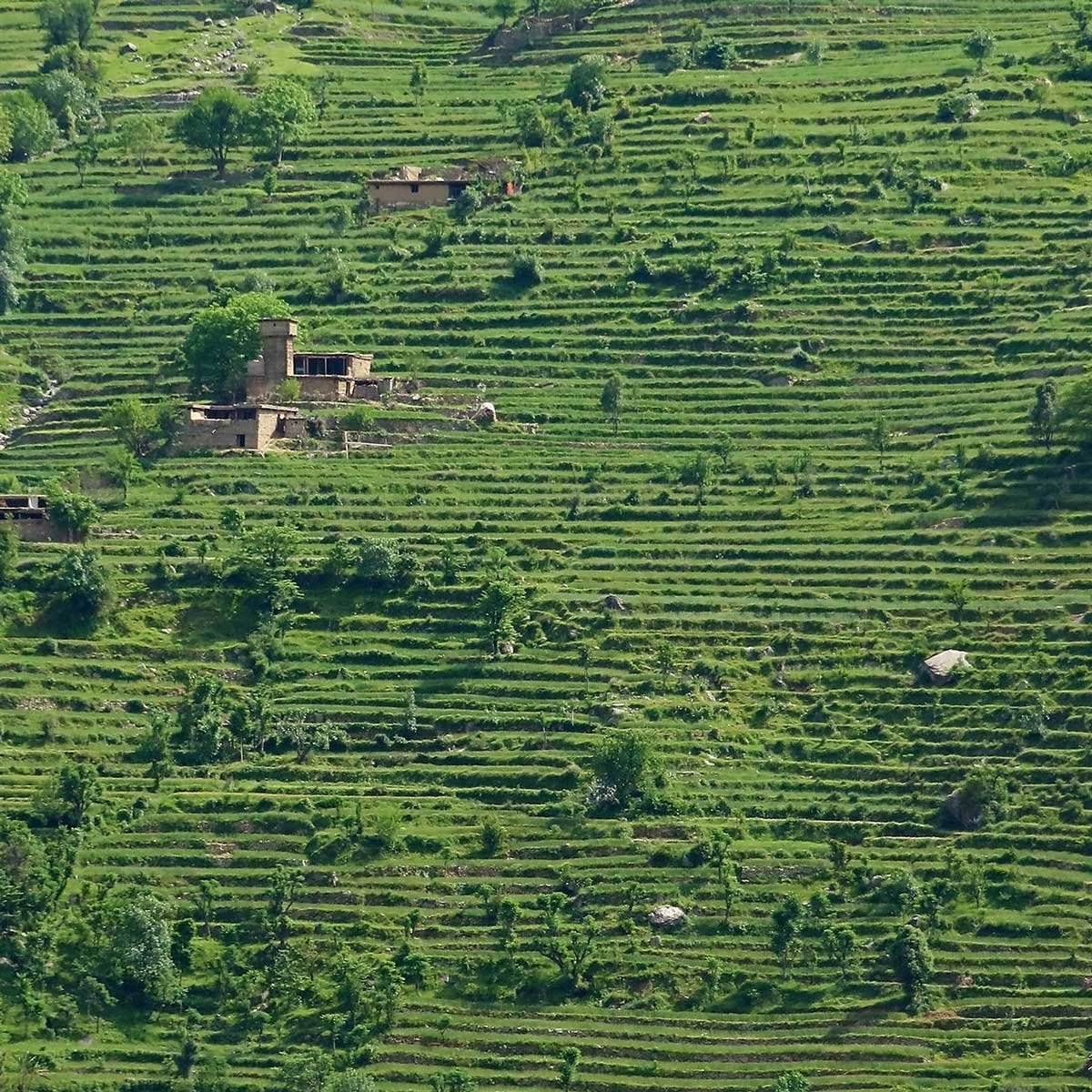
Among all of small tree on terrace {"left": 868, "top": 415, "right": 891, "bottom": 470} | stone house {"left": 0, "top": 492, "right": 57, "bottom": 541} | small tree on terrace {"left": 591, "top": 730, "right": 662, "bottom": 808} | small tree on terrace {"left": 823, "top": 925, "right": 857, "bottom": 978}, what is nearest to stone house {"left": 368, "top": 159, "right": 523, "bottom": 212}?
small tree on terrace {"left": 868, "top": 415, "right": 891, "bottom": 470}

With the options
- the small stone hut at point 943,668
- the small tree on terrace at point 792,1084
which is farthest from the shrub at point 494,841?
the small stone hut at point 943,668

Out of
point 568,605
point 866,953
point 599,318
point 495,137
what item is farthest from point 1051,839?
point 495,137

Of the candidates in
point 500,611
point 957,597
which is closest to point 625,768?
point 500,611

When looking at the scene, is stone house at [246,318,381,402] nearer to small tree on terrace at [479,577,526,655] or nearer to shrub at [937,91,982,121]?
small tree on terrace at [479,577,526,655]

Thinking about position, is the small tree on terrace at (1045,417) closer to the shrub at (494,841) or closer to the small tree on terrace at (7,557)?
the shrub at (494,841)

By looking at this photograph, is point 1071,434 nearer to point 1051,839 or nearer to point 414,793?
point 1051,839
